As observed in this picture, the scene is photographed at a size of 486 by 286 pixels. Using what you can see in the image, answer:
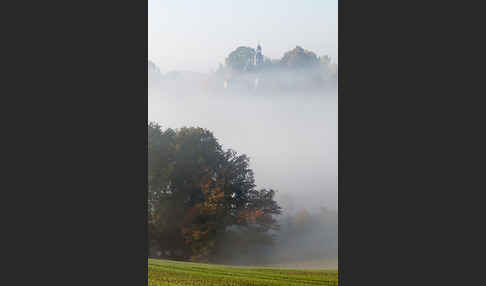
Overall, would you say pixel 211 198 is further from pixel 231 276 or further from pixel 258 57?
pixel 258 57

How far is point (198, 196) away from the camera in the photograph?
9.22 meters

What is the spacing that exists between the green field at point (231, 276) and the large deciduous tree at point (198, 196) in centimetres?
30

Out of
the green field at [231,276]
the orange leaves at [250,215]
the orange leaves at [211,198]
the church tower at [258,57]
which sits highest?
the church tower at [258,57]

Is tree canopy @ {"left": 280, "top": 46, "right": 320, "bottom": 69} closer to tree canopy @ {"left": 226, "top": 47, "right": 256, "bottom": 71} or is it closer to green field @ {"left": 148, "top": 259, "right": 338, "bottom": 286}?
tree canopy @ {"left": 226, "top": 47, "right": 256, "bottom": 71}

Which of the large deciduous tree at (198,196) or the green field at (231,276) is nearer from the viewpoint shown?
the green field at (231,276)

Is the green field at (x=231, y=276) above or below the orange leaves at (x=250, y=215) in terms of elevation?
below

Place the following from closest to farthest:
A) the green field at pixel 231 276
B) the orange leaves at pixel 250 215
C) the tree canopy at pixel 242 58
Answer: the green field at pixel 231 276
the orange leaves at pixel 250 215
the tree canopy at pixel 242 58

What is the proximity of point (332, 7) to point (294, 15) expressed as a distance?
1.99 feet

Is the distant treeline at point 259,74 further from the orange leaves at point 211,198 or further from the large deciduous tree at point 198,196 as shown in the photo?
the orange leaves at point 211,198

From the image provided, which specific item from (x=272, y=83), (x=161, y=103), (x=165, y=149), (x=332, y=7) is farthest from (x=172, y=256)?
(x=332, y=7)

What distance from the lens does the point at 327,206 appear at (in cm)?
905

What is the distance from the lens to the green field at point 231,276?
874 centimetres

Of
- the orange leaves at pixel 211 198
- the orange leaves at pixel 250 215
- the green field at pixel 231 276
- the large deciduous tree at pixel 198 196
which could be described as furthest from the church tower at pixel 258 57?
the green field at pixel 231 276

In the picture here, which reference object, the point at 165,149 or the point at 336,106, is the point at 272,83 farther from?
the point at 165,149
